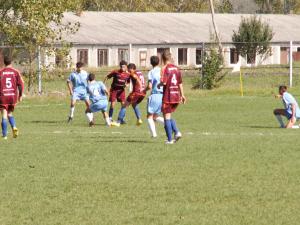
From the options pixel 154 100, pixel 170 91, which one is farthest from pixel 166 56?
pixel 154 100

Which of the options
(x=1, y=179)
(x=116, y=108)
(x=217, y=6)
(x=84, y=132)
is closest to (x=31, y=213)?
(x=1, y=179)

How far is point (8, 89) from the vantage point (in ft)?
70.9

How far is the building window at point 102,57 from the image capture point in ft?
243

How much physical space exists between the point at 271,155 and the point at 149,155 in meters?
2.01

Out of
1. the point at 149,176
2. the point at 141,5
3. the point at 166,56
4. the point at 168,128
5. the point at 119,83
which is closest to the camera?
the point at 149,176

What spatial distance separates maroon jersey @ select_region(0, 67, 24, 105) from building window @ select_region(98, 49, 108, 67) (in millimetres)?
52449

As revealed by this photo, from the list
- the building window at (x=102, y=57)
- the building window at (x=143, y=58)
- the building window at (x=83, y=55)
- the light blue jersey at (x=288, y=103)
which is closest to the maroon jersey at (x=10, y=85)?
the light blue jersey at (x=288, y=103)

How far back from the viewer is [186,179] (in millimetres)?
14102

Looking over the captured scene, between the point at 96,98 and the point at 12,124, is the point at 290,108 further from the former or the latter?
the point at 12,124

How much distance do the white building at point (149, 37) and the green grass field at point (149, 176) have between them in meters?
46.6

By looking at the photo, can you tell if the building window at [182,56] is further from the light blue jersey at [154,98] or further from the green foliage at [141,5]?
the light blue jersey at [154,98]

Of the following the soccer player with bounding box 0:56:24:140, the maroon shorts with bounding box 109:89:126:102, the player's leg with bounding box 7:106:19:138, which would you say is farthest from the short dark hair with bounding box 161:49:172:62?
the maroon shorts with bounding box 109:89:126:102

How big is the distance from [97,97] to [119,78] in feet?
6.30

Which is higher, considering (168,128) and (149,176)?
(168,128)
